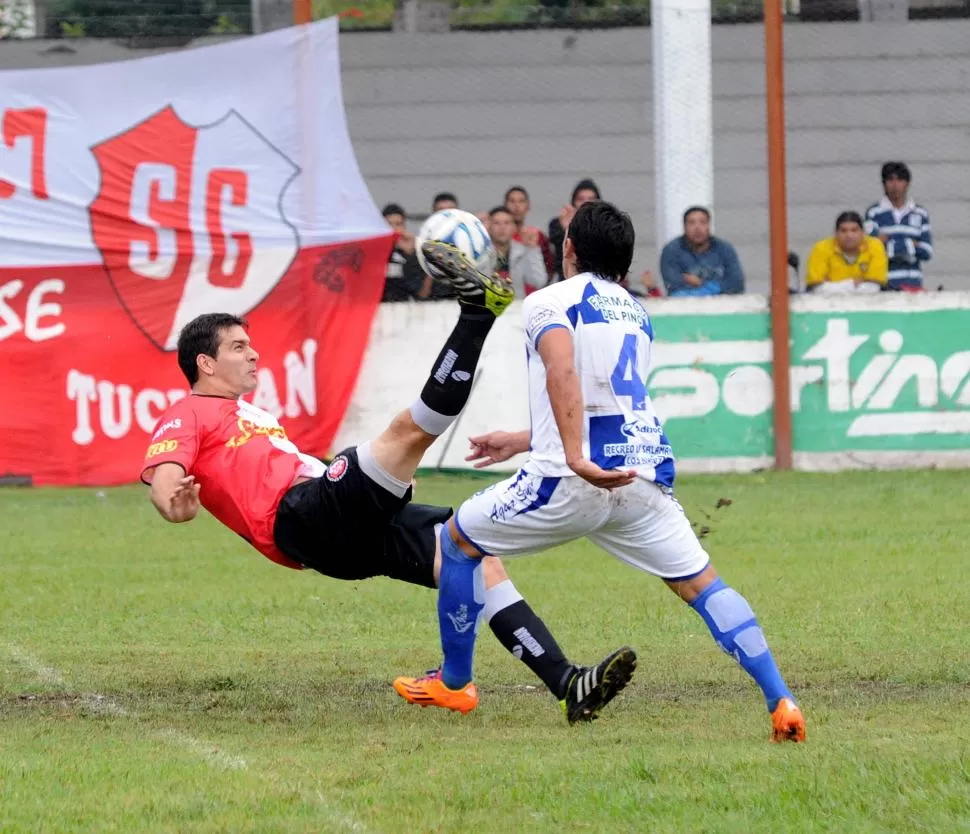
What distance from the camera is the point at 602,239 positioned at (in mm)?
5789

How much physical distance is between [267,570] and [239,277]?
14.4 ft

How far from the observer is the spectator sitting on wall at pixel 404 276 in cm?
1459

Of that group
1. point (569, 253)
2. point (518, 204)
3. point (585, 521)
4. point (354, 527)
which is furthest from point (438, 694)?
point (518, 204)

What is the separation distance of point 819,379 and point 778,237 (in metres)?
1.22

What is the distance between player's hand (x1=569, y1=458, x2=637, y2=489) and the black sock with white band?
942 mm

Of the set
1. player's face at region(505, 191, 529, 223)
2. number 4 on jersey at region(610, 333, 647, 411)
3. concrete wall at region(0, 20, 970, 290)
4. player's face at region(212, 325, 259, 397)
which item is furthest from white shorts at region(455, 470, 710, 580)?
concrete wall at region(0, 20, 970, 290)

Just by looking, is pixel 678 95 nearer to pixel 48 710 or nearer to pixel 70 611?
pixel 70 611

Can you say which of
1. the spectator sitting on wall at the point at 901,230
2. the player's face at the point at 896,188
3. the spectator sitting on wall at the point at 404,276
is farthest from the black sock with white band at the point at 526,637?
the player's face at the point at 896,188

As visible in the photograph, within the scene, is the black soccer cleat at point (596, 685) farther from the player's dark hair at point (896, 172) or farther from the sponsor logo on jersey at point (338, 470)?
the player's dark hair at point (896, 172)

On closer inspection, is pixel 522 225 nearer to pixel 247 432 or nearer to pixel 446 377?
pixel 247 432

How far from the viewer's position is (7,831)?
4.52 m

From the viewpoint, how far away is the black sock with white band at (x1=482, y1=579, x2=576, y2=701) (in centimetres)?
621

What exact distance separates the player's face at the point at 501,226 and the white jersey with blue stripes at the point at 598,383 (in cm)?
879

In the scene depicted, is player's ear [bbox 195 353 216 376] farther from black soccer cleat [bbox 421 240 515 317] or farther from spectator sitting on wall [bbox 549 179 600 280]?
spectator sitting on wall [bbox 549 179 600 280]
